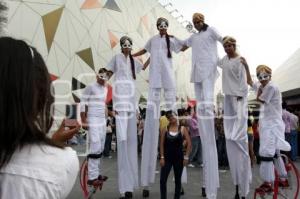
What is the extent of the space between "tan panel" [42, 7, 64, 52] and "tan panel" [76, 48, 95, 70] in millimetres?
2171

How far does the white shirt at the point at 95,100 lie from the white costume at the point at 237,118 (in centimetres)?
206

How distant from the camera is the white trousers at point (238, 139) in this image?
697 centimetres

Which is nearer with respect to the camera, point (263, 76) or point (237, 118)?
point (263, 76)

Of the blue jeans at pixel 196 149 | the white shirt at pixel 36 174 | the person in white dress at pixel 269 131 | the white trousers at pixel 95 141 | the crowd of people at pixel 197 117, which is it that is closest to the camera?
the white shirt at pixel 36 174

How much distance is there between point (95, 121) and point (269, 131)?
278 cm

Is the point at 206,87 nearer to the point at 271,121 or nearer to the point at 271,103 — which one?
the point at 271,103

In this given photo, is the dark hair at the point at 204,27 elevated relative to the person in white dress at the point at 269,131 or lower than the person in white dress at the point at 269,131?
elevated

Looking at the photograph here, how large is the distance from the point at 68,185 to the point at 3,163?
0.75 feet

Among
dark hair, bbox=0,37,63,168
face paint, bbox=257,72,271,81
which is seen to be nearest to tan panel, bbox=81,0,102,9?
face paint, bbox=257,72,271,81

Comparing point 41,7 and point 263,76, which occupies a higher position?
point 41,7

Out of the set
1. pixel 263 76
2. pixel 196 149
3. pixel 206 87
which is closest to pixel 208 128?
pixel 206 87

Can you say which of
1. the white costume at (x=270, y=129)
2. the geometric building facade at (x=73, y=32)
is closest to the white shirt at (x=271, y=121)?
the white costume at (x=270, y=129)

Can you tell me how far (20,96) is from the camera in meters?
1.48

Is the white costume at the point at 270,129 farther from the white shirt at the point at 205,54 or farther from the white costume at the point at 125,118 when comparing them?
the white costume at the point at 125,118
